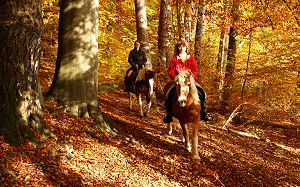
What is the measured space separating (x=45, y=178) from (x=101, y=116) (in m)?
2.63

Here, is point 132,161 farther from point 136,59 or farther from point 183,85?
point 136,59

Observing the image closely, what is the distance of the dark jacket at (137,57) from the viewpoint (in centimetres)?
1121

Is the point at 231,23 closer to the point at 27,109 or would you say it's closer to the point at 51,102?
the point at 51,102

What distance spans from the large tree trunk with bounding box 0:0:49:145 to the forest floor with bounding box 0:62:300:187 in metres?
0.27

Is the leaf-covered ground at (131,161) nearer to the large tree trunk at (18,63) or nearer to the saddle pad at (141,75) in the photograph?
the large tree trunk at (18,63)

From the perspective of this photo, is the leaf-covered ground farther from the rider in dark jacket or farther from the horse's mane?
the rider in dark jacket

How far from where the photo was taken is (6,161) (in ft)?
12.9

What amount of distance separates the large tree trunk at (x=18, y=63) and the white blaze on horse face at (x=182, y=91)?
2960 millimetres

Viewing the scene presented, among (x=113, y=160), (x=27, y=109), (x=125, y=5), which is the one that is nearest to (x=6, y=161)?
(x=27, y=109)

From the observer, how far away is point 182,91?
21.0 feet

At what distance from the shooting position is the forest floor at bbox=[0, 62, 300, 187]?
13.8 feet

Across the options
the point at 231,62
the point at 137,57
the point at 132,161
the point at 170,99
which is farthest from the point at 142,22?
the point at 132,161

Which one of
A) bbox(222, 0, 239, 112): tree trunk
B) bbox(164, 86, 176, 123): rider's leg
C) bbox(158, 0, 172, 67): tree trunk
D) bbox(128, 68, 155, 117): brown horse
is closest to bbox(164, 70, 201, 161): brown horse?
bbox(164, 86, 176, 123): rider's leg

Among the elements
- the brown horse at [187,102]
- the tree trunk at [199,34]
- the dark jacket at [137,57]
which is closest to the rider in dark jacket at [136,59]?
the dark jacket at [137,57]
